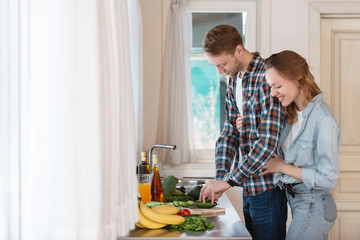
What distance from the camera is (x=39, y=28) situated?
824mm

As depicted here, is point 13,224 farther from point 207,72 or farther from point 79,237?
point 207,72

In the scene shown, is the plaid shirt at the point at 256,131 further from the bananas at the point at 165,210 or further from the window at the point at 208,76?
the window at the point at 208,76

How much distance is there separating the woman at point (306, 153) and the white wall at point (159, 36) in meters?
1.47

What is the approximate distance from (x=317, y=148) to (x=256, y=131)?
31 cm

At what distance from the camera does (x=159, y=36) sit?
324 centimetres

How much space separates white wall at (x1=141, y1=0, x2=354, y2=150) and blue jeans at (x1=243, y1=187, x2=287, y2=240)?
141cm

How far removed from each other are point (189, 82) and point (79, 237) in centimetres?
244

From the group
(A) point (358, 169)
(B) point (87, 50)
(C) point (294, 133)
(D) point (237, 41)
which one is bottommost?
(A) point (358, 169)

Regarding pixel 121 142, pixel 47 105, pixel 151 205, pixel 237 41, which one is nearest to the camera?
pixel 47 105

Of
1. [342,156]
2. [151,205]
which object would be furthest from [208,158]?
[151,205]

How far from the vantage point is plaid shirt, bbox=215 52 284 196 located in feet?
6.01

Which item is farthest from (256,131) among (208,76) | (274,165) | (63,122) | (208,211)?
(208,76)

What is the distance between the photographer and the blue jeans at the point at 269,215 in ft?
6.21

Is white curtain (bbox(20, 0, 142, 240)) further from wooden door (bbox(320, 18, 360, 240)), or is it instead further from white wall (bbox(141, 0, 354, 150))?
wooden door (bbox(320, 18, 360, 240))
